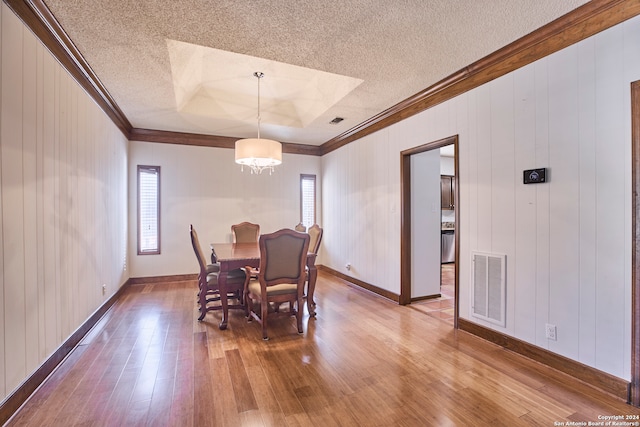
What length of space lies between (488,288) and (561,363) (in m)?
0.77

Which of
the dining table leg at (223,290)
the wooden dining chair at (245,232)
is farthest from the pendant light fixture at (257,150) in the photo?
the wooden dining chair at (245,232)

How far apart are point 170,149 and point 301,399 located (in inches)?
195

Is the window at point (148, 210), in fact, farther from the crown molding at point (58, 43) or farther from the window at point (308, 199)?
the window at point (308, 199)

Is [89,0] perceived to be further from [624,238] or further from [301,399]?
[624,238]

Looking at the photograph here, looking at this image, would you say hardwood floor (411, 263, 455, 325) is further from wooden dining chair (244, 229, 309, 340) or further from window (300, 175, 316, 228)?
window (300, 175, 316, 228)

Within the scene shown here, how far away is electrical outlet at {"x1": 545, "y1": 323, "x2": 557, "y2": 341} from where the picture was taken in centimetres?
236

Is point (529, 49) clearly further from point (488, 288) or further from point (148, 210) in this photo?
point (148, 210)

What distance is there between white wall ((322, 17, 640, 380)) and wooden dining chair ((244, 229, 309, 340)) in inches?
68.7

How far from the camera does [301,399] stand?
2004 mm

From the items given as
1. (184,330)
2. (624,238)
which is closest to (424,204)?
(624,238)

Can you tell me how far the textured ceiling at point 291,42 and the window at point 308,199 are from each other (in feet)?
8.01

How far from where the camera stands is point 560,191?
7.64ft

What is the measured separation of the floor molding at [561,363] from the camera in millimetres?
1996

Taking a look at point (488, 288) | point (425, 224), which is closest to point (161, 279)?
point (425, 224)
